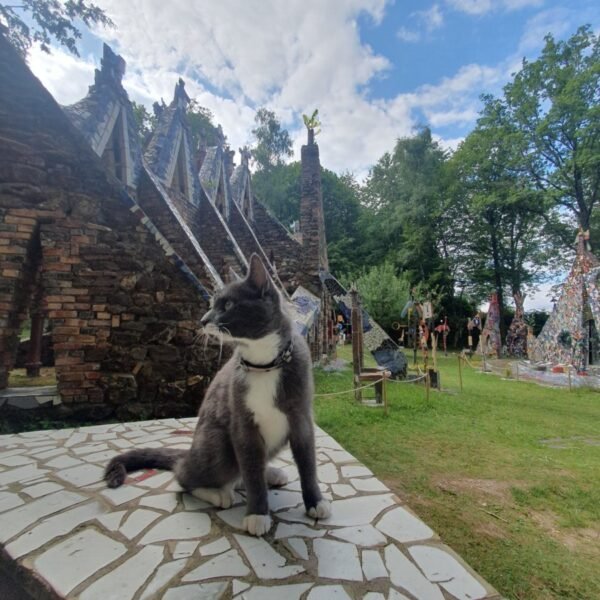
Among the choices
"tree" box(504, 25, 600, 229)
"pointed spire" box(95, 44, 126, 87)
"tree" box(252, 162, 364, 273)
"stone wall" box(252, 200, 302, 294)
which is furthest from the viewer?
"tree" box(252, 162, 364, 273)

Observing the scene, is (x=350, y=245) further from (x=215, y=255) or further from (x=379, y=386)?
(x=379, y=386)

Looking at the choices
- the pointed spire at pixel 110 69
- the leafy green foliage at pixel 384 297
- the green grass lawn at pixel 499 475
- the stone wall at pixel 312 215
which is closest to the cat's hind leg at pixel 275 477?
the green grass lawn at pixel 499 475

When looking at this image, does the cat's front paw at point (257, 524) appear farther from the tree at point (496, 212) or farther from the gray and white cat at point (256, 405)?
the tree at point (496, 212)

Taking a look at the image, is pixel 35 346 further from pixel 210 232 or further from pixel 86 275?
pixel 210 232

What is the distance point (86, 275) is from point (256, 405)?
4010 mm

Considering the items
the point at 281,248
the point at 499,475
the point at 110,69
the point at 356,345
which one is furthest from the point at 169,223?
the point at 281,248

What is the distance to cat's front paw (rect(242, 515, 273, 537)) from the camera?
2.01m

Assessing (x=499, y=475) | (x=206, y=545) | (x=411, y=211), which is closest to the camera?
(x=206, y=545)

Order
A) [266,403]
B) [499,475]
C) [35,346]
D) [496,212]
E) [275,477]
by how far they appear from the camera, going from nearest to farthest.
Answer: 1. [266,403]
2. [275,477]
3. [499,475]
4. [35,346]
5. [496,212]

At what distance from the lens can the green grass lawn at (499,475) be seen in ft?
7.72

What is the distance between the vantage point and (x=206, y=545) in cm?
194

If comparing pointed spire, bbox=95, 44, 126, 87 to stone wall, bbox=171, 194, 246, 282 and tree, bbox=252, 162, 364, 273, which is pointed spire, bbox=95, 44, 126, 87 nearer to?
stone wall, bbox=171, 194, 246, 282

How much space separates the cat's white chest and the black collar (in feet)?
0.11

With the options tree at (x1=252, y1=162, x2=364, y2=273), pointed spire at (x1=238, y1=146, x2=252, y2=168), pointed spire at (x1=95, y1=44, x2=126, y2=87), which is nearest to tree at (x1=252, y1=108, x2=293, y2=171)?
tree at (x1=252, y1=162, x2=364, y2=273)
